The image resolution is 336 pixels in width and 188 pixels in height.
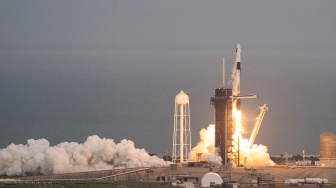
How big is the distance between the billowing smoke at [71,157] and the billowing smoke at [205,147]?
2835 mm

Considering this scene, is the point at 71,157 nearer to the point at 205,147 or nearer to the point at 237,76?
the point at 205,147

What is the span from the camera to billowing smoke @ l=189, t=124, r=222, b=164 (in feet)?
465

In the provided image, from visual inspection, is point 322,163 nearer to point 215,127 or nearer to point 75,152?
point 215,127

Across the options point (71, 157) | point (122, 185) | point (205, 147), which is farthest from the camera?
point (205, 147)

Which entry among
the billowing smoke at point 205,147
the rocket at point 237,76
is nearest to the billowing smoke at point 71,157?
the billowing smoke at point 205,147

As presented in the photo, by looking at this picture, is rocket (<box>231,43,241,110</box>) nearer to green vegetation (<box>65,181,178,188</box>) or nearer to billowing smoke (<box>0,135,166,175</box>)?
billowing smoke (<box>0,135,166,175</box>)

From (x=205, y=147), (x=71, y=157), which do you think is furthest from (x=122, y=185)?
(x=205, y=147)

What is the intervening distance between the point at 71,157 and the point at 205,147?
11101mm

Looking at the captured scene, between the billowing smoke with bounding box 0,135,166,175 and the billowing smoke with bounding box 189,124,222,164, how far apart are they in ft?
9.30

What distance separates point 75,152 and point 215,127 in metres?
11.6

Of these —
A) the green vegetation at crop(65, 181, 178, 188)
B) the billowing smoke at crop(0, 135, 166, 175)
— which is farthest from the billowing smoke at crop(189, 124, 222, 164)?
the green vegetation at crop(65, 181, 178, 188)

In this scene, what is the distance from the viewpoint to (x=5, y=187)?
121 metres

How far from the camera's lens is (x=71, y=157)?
5566 inches

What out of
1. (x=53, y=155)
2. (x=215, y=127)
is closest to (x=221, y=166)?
(x=215, y=127)
